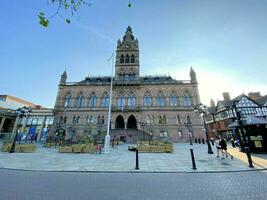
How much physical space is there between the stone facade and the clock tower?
11.5 inches

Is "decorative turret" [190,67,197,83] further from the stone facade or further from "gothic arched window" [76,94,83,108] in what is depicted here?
"gothic arched window" [76,94,83,108]

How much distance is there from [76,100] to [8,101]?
3146 centimetres

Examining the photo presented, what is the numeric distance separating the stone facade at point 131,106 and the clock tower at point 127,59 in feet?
0.95

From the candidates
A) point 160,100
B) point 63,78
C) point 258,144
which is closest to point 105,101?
point 63,78

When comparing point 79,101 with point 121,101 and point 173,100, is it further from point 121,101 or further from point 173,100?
point 173,100

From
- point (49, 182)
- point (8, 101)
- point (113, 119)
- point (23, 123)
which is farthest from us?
point (8, 101)

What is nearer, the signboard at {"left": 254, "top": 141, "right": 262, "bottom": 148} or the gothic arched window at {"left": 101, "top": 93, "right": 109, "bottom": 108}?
the signboard at {"left": 254, "top": 141, "right": 262, "bottom": 148}

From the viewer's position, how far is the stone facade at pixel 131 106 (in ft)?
103

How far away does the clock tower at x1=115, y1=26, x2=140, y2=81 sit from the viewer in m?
37.6

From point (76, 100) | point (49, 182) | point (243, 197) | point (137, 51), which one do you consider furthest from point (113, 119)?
point (243, 197)

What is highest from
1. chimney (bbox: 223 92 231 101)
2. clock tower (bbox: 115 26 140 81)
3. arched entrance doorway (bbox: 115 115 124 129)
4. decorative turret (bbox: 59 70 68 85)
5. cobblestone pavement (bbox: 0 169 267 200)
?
clock tower (bbox: 115 26 140 81)

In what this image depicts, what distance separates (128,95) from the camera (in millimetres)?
35219

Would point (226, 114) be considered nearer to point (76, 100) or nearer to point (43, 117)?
point (76, 100)

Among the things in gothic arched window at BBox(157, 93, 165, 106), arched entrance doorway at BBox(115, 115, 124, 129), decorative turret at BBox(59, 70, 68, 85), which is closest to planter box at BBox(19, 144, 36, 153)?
arched entrance doorway at BBox(115, 115, 124, 129)
